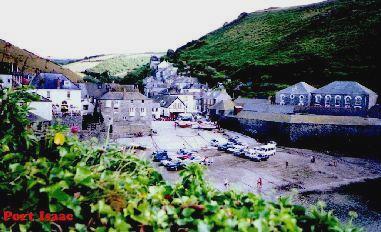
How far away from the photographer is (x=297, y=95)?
7556 centimetres

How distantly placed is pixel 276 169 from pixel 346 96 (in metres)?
40.4

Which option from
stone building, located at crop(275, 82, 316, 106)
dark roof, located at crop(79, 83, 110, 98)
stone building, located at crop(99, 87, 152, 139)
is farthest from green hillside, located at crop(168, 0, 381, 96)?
stone building, located at crop(99, 87, 152, 139)

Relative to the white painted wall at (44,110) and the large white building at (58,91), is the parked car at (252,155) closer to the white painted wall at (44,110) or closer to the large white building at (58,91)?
the large white building at (58,91)

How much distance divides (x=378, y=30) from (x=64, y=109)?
111 meters

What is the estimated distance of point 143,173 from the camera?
4305 mm

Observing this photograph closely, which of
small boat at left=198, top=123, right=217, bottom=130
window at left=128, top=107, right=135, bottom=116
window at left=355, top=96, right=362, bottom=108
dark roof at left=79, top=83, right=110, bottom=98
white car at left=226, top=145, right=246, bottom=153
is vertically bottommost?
white car at left=226, top=145, right=246, bottom=153

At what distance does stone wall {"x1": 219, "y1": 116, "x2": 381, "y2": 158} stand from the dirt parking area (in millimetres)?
2854

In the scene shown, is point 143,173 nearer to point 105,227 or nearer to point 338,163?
point 105,227

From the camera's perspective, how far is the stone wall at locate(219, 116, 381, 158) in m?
46.6

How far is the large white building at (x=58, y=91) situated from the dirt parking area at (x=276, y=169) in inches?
377

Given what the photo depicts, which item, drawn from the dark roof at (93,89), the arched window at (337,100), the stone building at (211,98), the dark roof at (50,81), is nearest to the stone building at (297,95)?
the arched window at (337,100)

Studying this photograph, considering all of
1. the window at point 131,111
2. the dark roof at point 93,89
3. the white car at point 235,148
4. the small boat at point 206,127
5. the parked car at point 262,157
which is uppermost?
the dark roof at point 93,89

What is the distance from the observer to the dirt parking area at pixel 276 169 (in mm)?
31094

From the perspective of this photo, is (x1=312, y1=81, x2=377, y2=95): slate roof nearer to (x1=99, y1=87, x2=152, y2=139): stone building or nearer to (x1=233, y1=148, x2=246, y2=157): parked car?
(x1=233, y1=148, x2=246, y2=157): parked car
